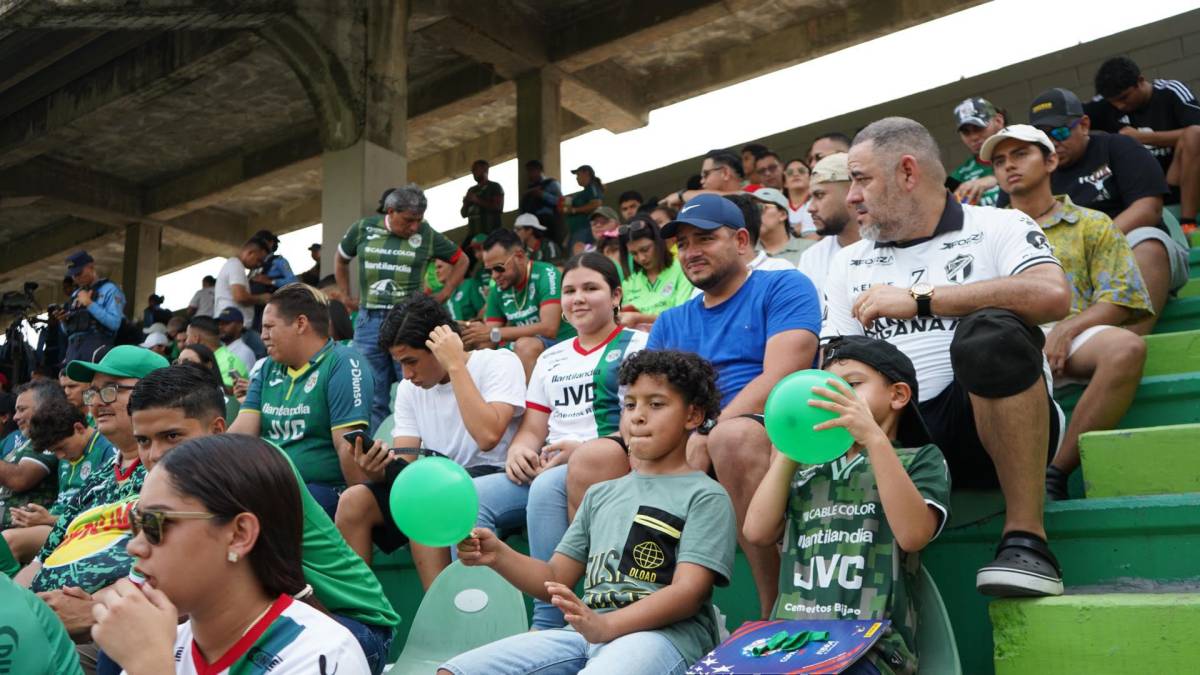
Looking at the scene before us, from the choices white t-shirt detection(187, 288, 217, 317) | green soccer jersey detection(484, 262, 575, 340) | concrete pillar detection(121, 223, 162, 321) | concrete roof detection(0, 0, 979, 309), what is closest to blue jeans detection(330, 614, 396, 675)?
green soccer jersey detection(484, 262, 575, 340)

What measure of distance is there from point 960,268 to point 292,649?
2.10m

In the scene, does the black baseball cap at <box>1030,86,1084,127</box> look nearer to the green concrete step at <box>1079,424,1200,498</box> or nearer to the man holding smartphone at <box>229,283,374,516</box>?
the green concrete step at <box>1079,424,1200,498</box>

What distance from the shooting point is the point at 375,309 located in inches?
271

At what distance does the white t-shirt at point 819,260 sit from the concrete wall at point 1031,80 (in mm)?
6558

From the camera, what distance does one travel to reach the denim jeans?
3.07m

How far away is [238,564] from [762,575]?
1.39 meters

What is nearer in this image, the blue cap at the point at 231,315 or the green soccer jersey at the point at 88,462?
the green soccer jersey at the point at 88,462

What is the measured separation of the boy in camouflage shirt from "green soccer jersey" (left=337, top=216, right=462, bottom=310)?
4628 millimetres

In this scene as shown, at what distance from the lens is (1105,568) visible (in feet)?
8.30

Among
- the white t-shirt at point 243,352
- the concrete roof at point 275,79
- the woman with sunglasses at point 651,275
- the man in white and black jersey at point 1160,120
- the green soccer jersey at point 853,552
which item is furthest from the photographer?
the concrete roof at point 275,79

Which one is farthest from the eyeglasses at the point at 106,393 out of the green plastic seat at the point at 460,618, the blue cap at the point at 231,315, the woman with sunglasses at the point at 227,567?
the blue cap at the point at 231,315

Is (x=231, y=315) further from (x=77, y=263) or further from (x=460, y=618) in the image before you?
(x=460, y=618)

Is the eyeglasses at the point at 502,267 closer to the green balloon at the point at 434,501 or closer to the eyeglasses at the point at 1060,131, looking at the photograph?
the eyeglasses at the point at 1060,131

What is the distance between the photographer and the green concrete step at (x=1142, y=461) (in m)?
2.72
